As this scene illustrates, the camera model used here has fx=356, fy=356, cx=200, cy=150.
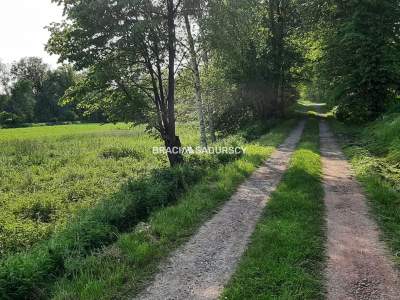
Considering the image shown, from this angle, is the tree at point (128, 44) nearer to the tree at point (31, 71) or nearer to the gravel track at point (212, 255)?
the gravel track at point (212, 255)

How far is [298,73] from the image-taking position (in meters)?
37.0

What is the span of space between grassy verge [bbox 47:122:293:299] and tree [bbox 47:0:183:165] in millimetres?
6807

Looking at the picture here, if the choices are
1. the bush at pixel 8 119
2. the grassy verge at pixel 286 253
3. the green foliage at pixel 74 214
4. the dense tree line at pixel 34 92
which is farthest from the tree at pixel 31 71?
the grassy verge at pixel 286 253

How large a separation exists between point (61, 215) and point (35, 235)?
2016 millimetres

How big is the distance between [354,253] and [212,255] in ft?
8.31

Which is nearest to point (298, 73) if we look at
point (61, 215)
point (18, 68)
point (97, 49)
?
point (97, 49)

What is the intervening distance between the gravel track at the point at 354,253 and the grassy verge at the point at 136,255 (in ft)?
9.46

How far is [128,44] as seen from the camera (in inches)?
565

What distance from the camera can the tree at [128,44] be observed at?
13.8m

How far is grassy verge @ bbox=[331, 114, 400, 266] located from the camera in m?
7.61

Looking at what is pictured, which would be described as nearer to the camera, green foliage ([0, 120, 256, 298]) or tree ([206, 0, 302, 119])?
green foliage ([0, 120, 256, 298])

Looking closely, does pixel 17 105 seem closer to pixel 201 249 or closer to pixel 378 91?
pixel 378 91

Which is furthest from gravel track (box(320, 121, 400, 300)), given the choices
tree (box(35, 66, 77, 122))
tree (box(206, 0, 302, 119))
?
tree (box(35, 66, 77, 122))

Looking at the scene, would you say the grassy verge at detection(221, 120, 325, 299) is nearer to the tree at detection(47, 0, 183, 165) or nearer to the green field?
the green field
